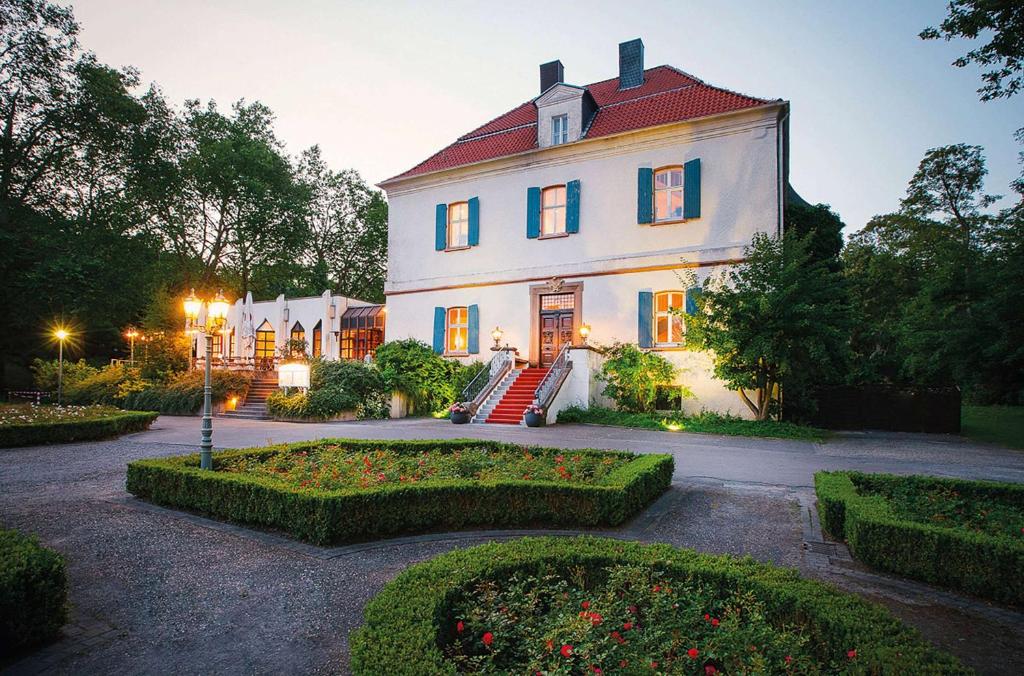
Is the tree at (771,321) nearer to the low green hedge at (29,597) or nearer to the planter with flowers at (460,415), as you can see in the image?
the planter with flowers at (460,415)

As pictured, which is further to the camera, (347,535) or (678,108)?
(678,108)

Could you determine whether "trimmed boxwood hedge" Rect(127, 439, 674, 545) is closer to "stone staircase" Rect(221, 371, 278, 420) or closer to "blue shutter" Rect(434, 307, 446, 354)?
"stone staircase" Rect(221, 371, 278, 420)

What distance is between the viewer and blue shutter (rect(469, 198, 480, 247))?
19641mm

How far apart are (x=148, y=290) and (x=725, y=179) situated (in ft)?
91.2

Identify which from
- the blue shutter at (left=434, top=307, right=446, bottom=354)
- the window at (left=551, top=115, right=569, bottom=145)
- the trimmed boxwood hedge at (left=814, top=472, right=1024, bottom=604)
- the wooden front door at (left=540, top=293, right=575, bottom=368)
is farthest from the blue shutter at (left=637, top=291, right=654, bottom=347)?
the trimmed boxwood hedge at (left=814, top=472, right=1024, bottom=604)

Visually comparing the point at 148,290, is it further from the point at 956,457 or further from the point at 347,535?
the point at 956,457

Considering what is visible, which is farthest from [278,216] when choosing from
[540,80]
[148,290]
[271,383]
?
[540,80]

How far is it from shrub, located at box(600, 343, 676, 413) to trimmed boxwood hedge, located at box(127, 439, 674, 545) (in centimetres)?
931

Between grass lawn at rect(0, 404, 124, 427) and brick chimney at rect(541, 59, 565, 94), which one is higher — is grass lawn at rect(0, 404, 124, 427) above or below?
below

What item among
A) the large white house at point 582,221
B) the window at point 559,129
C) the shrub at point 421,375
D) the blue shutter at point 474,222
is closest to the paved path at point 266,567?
the large white house at point 582,221

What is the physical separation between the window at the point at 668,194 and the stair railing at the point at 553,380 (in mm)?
5045

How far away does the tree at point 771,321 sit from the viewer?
12688mm

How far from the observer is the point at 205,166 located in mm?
31641

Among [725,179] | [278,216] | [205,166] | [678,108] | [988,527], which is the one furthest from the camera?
→ [278,216]
